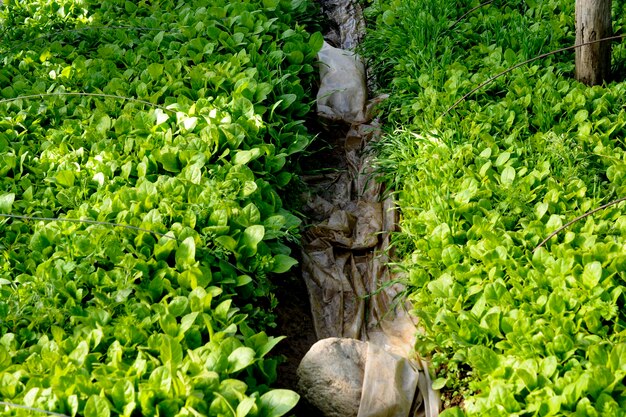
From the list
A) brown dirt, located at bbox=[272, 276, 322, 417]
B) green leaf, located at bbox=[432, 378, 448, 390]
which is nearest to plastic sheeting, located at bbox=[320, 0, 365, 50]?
brown dirt, located at bbox=[272, 276, 322, 417]

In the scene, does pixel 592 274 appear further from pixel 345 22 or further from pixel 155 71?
pixel 345 22

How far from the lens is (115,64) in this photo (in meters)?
4.52

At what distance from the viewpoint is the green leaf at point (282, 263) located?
10.5 feet

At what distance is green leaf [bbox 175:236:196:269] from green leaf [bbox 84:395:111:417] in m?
0.75

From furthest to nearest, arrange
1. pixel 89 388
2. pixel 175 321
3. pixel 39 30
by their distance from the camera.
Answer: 1. pixel 39 30
2. pixel 175 321
3. pixel 89 388

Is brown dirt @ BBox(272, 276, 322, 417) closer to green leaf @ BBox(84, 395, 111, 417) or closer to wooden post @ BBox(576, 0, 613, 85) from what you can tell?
green leaf @ BBox(84, 395, 111, 417)

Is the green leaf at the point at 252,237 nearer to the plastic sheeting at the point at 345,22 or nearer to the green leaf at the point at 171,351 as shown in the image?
the green leaf at the point at 171,351

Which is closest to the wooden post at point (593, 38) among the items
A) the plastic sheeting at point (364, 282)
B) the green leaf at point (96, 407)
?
the plastic sheeting at point (364, 282)

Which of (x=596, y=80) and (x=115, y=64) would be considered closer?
(x=596, y=80)

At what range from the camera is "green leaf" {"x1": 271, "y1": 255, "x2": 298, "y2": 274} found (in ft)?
10.5

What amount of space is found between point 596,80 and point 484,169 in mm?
1104

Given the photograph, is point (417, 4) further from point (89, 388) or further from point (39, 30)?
point (89, 388)

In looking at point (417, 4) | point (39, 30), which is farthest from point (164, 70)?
point (417, 4)

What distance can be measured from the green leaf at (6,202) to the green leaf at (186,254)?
0.87 meters
